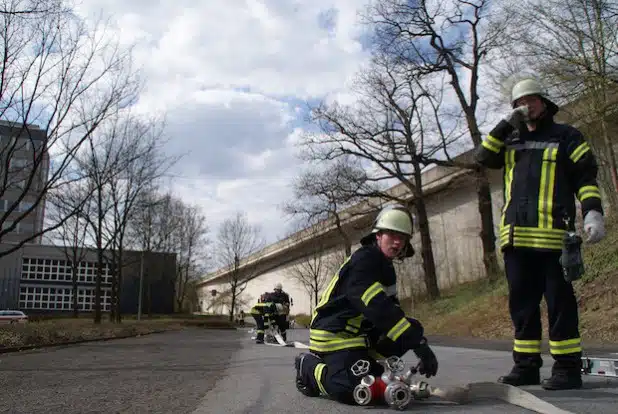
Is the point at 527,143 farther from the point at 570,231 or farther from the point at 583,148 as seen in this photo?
the point at 570,231

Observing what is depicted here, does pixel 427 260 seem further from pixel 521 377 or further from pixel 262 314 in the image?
pixel 521 377

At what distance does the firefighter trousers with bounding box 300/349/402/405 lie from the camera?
3857 millimetres

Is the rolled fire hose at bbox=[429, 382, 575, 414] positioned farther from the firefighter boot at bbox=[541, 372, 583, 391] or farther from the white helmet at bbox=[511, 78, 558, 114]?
the white helmet at bbox=[511, 78, 558, 114]

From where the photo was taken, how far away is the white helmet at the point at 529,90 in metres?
4.57

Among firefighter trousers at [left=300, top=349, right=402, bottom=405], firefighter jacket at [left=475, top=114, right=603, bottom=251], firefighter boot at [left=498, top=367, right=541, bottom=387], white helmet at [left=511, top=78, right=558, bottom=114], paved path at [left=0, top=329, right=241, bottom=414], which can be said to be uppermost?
white helmet at [left=511, top=78, right=558, bottom=114]

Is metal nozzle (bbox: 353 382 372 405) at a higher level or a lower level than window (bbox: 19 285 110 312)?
lower

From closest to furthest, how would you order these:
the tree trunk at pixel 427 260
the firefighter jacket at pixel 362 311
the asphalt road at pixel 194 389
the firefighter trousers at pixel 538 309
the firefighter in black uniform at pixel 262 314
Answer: the firefighter jacket at pixel 362 311 < the asphalt road at pixel 194 389 < the firefighter trousers at pixel 538 309 < the firefighter in black uniform at pixel 262 314 < the tree trunk at pixel 427 260

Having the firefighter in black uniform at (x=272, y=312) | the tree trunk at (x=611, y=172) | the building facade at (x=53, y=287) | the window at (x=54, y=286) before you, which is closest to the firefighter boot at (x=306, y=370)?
the firefighter in black uniform at (x=272, y=312)

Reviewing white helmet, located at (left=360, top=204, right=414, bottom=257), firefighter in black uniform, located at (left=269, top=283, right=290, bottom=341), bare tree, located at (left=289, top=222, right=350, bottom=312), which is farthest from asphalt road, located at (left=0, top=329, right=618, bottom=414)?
bare tree, located at (left=289, top=222, right=350, bottom=312)

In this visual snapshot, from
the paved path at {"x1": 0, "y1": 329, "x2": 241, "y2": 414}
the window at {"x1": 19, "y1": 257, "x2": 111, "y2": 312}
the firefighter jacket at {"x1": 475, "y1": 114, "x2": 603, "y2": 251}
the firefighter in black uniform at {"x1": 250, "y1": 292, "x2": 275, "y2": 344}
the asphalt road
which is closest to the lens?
the asphalt road

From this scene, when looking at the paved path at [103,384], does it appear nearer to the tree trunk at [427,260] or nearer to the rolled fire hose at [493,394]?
the rolled fire hose at [493,394]

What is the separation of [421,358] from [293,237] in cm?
5044

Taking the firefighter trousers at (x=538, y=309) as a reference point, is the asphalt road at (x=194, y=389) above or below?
below

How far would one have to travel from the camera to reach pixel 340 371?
3902mm
